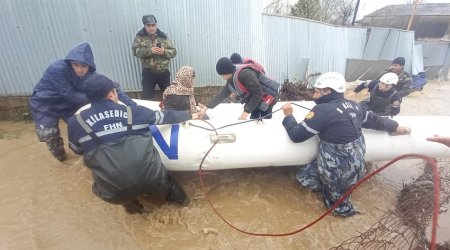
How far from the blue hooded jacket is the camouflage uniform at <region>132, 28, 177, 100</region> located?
51.7 inches

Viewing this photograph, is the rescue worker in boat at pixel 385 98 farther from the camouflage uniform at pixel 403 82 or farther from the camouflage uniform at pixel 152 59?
the camouflage uniform at pixel 152 59

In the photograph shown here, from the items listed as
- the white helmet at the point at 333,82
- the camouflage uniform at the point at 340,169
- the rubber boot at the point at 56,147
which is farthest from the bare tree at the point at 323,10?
the rubber boot at the point at 56,147

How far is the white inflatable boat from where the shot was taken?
2.88 m

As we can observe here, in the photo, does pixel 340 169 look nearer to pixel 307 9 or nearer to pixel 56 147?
pixel 56 147

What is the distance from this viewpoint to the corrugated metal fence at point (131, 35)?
4297mm

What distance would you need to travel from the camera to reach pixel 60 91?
10.3 feet

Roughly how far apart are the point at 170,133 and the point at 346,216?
6.76 feet

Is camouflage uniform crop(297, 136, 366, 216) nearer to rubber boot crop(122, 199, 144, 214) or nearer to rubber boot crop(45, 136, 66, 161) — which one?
rubber boot crop(122, 199, 144, 214)

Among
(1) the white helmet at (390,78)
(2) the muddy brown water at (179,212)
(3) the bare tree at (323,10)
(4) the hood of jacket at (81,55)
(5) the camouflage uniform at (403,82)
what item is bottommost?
(2) the muddy brown water at (179,212)

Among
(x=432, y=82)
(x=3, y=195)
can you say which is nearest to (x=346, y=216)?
(x=3, y=195)

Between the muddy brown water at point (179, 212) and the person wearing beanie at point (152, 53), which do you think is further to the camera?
the person wearing beanie at point (152, 53)

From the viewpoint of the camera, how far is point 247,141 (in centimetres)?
298

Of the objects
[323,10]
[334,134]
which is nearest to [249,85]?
[334,134]

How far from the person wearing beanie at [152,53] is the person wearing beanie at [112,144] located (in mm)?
2290
